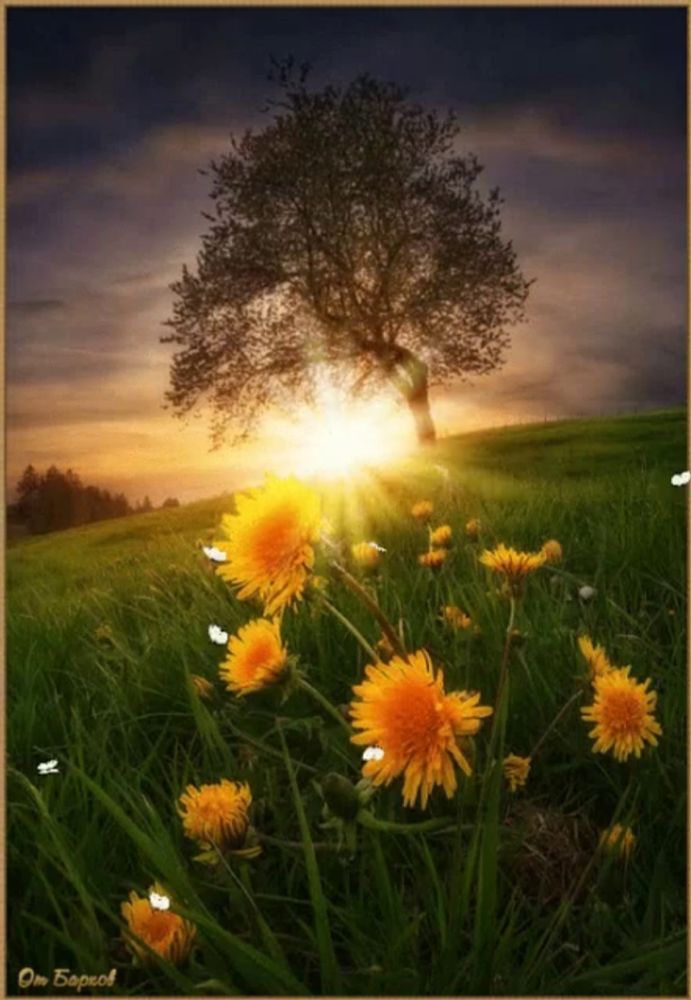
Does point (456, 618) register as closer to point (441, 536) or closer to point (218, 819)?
point (441, 536)

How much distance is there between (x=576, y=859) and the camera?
174 centimetres

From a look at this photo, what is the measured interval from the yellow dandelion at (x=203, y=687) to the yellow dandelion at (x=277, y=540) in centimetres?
43

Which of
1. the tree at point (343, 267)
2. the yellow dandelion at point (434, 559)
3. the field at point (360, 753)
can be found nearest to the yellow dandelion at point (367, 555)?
the field at point (360, 753)

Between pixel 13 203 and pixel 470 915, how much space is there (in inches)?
73.8

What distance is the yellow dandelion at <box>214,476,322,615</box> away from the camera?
1577 mm

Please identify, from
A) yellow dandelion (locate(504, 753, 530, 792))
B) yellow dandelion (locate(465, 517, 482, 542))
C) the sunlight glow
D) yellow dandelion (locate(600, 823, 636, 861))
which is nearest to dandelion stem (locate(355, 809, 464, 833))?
yellow dandelion (locate(504, 753, 530, 792))

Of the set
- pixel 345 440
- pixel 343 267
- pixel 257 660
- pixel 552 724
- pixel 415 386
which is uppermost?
pixel 343 267

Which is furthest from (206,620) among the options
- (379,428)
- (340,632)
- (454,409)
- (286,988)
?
(286,988)

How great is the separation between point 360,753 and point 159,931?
453 millimetres

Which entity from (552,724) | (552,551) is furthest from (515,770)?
(552,551)

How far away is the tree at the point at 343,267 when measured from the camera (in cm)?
253

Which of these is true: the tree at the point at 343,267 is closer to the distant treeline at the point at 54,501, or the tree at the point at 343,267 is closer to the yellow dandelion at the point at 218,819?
the distant treeline at the point at 54,501

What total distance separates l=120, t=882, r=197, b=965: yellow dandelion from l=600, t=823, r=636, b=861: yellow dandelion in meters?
0.68

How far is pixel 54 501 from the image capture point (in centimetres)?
246
